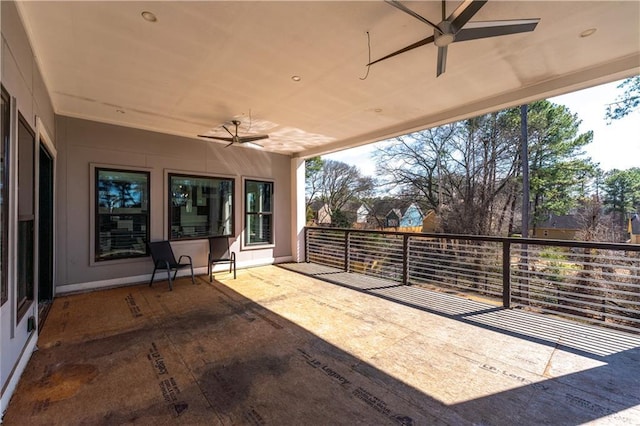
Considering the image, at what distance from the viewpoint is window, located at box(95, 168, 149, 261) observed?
15.2 feet

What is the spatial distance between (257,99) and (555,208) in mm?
11002

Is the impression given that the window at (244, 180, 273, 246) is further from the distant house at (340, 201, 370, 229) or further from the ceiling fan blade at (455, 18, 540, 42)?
the distant house at (340, 201, 370, 229)

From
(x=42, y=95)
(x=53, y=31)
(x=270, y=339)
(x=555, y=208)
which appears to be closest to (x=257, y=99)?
(x=53, y=31)

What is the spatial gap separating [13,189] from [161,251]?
3.04 meters

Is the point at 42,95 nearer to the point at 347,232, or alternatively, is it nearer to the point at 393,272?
the point at 347,232

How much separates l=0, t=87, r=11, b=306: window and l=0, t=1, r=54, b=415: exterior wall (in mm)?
42

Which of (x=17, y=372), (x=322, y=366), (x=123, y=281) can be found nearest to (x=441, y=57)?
(x=322, y=366)

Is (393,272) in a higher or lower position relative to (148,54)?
lower

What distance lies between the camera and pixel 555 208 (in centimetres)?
980

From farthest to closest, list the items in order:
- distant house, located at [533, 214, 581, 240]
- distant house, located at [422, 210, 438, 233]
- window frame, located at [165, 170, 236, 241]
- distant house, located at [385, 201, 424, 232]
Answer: distant house, located at [385, 201, 424, 232] < distant house, located at [422, 210, 438, 233] < distant house, located at [533, 214, 581, 240] < window frame, located at [165, 170, 236, 241]

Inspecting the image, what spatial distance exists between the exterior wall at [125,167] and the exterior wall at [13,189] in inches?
84.6

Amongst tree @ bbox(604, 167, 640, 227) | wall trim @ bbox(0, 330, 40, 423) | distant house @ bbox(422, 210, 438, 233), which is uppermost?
tree @ bbox(604, 167, 640, 227)

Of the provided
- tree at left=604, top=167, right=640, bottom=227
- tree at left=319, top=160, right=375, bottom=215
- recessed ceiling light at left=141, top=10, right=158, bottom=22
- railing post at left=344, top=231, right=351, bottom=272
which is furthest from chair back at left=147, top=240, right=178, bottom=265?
tree at left=604, top=167, right=640, bottom=227

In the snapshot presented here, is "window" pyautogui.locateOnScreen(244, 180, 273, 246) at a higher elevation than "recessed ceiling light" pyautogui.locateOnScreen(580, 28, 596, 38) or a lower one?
lower
